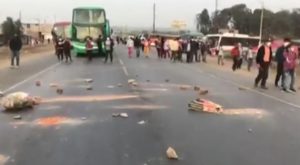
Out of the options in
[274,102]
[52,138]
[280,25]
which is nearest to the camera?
[52,138]

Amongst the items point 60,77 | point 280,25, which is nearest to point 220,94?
point 60,77

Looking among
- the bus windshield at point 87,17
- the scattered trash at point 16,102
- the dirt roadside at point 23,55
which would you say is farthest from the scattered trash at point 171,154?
the bus windshield at point 87,17

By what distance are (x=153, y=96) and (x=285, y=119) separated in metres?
5.07

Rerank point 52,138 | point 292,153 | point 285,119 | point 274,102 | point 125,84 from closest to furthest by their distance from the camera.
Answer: point 292,153
point 52,138
point 285,119
point 274,102
point 125,84

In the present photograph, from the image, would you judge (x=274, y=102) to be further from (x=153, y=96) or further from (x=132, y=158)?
(x=132, y=158)

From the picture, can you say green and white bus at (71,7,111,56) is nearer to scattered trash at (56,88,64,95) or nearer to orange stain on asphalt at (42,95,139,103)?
scattered trash at (56,88,64,95)

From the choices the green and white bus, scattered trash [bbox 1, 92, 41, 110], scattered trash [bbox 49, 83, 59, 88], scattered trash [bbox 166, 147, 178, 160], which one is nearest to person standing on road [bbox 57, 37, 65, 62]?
the green and white bus

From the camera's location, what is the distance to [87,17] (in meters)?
47.3

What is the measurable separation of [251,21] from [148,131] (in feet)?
352

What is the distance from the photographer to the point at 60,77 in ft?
85.1

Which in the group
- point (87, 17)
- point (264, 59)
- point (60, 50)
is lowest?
point (60, 50)

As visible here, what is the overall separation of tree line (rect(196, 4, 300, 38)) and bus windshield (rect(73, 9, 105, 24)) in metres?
60.7

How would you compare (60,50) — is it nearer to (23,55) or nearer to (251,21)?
(23,55)

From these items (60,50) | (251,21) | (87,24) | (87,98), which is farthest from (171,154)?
(251,21)
